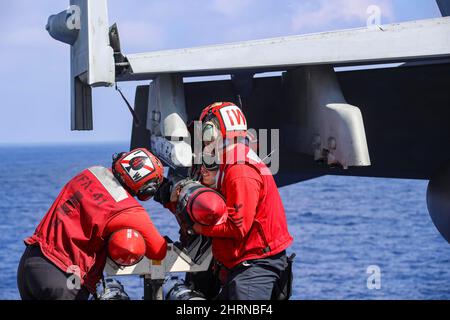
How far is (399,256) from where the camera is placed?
58.5 m

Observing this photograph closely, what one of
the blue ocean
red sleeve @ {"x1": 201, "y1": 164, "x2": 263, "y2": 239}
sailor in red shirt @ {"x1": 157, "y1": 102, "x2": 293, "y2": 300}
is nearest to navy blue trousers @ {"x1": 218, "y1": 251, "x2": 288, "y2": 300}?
sailor in red shirt @ {"x1": 157, "y1": 102, "x2": 293, "y2": 300}

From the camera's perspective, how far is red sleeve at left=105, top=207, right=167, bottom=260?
6.25 m

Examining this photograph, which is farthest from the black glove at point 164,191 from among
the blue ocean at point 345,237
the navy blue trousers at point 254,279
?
the blue ocean at point 345,237

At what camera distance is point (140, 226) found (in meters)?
6.29

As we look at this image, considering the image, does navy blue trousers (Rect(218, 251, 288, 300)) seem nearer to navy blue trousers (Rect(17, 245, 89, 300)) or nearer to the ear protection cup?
the ear protection cup

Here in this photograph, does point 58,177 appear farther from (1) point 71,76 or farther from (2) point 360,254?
(1) point 71,76

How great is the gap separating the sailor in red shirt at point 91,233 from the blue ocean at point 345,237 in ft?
76.1

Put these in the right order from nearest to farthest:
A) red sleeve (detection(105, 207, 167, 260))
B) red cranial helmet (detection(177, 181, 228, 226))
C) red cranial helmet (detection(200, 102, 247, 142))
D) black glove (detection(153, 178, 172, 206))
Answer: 1. red cranial helmet (detection(177, 181, 228, 226))
2. red sleeve (detection(105, 207, 167, 260))
3. red cranial helmet (detection(200, 102, 247, 142))
4. black glove (detection(153, 178, 172, 206))

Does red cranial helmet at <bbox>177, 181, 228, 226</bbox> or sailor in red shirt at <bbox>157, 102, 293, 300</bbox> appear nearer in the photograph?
red cranial helmet at <bbox>177, 181, 228, 226</bbox>

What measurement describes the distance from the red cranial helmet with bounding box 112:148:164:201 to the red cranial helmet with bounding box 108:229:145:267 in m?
0.34
